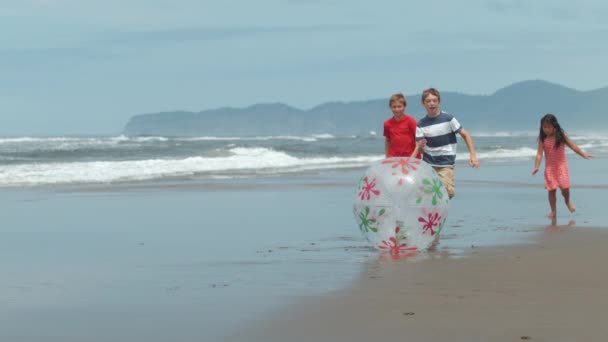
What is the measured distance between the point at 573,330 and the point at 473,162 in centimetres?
374

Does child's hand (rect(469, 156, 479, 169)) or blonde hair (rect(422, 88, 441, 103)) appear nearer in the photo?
child's hand (rect(469, 156, 479, 169))

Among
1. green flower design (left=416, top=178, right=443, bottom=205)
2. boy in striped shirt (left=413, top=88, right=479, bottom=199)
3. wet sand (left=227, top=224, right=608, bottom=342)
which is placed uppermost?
boy in striped shirt (left=413, top=88, right=479, bottom=199)

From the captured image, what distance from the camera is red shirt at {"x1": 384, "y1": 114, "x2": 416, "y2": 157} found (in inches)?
327

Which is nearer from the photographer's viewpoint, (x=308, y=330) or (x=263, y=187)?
(x=308, y=330)

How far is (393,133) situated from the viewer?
8.38 m

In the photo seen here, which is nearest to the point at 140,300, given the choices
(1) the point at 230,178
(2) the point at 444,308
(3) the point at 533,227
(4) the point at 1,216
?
(2) the point at 444,308

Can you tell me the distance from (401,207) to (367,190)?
323mm

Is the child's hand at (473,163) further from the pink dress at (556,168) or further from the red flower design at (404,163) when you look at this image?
the pink dress at (556,168)

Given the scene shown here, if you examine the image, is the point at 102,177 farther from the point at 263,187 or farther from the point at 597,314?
the point at 597,314

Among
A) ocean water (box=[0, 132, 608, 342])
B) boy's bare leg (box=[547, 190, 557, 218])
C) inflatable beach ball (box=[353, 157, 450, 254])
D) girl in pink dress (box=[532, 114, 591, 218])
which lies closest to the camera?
ocean water (box=[0, 132, 608, 342])

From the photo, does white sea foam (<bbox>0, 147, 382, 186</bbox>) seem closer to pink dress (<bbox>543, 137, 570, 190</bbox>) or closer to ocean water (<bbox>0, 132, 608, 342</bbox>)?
ocean water (<bbox>0, 132, 608, 342</bbox>)

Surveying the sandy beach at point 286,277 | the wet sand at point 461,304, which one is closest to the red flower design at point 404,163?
the sandy beach at point 286,277

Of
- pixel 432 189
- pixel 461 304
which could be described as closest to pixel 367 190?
pixel 432 189

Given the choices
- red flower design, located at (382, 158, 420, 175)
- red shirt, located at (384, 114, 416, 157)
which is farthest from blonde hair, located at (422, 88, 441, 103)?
red flower design, located at (382, 158, 420, 175)
